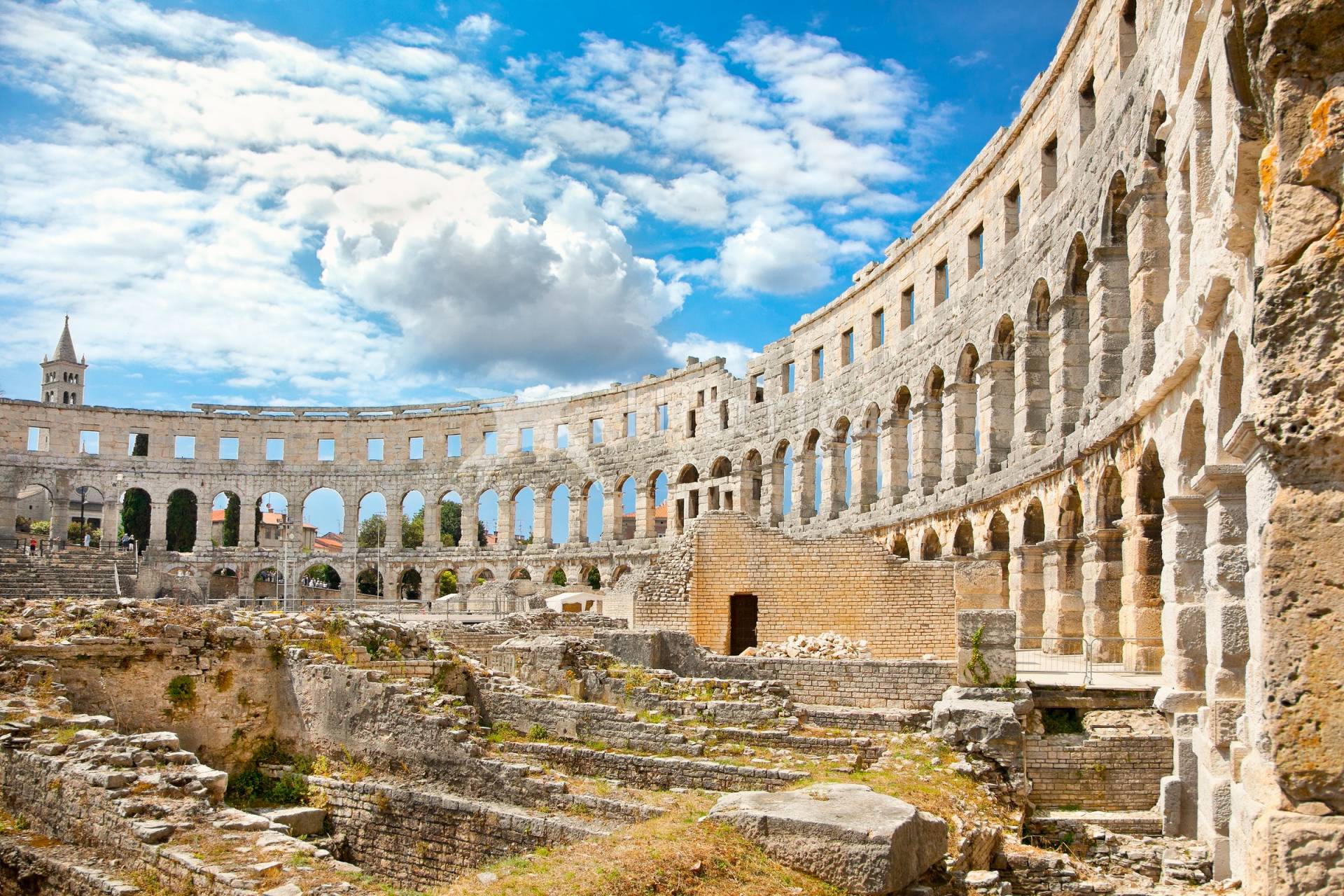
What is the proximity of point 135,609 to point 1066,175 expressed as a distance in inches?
666

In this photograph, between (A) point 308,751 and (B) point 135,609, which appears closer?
(A) point 308,751

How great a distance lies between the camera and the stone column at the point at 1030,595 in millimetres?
19328

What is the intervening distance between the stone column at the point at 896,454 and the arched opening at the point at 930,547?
7.56ft

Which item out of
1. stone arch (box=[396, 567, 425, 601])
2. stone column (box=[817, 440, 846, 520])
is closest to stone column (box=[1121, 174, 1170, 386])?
stone column (box=[817, 440, 846, 520])

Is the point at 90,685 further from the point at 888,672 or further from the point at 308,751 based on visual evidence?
the point at 888,672

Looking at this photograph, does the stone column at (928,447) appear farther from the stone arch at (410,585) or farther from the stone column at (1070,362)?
the stone arch at (410,585)

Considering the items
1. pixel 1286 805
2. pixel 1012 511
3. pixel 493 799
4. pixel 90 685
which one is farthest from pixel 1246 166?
pixel 1012 511

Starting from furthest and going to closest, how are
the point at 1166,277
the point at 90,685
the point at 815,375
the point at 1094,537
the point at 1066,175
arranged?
1. the point at 815,375
2. the point at 1066,175
3. the point at 1094,537
4. the point at 1166,277
5. the point at 90,685

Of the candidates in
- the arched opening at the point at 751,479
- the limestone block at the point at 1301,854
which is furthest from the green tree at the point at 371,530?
the limestone block at the point at 1301,854

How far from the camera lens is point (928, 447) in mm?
26484

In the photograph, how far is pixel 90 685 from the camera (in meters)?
13.6

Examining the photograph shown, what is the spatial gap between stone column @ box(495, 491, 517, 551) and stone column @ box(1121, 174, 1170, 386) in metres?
35.6

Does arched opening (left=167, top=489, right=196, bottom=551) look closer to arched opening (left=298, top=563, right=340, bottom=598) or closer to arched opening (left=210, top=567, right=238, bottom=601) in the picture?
arched opening (left=210, top=567, right=238, bottom=601)

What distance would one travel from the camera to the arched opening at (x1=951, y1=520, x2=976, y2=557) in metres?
23.7
